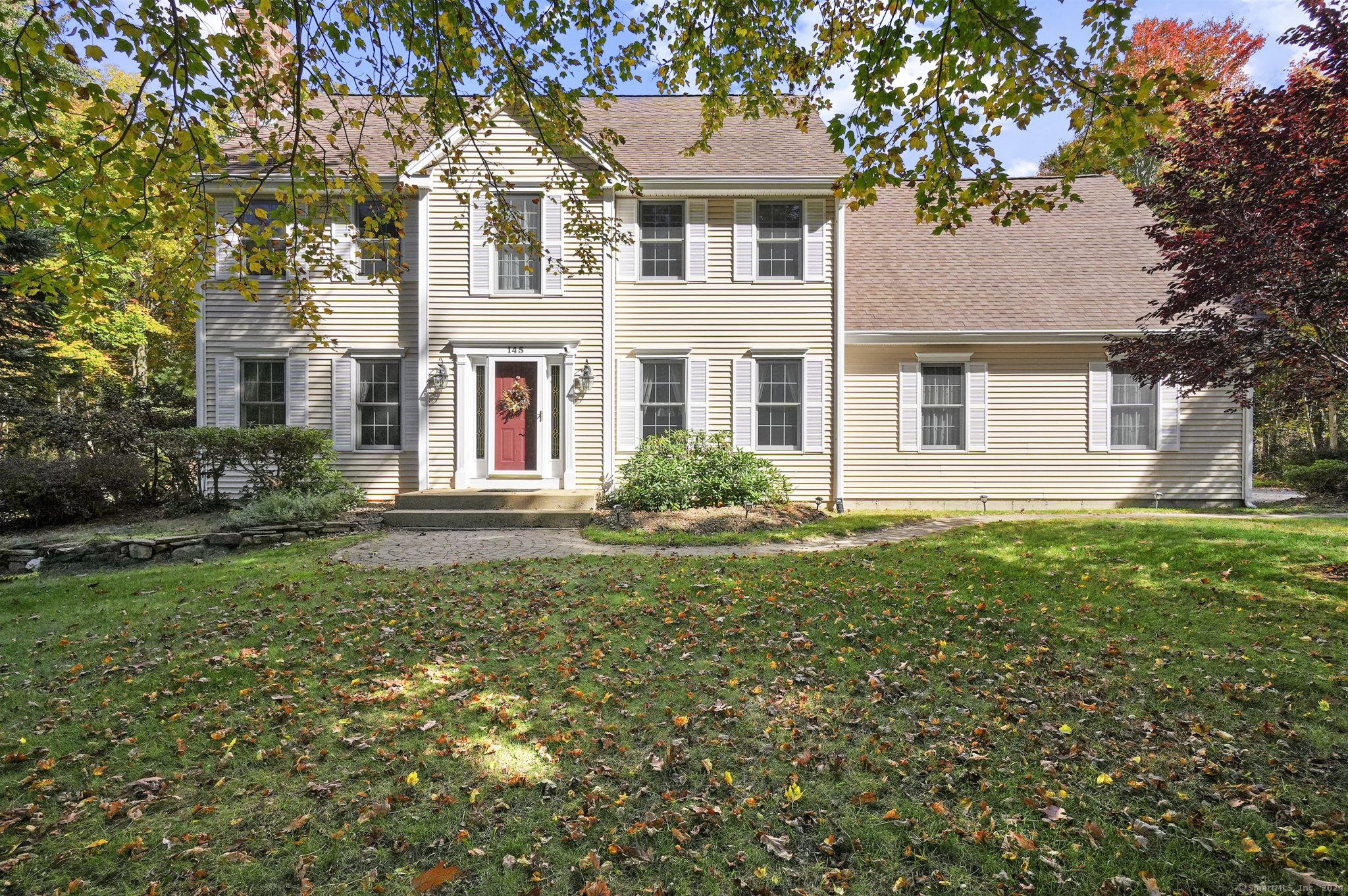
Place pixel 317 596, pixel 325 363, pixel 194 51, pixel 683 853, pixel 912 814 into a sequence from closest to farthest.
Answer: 1. pixel 683 853
2. pixel 912 814
3. pixel 194 51
4. pixel 317 596
5. pixel 325 363

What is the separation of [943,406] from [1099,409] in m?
2.99

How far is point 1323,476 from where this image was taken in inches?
532

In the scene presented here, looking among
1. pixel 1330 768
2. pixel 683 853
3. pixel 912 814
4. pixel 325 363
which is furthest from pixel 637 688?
pixel 325 363

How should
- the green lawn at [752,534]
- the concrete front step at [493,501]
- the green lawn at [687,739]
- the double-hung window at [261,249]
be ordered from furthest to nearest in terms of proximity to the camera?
the concrete front step at [493,501] < the green lawn at [752,534] < the double-hung window at [261,249] < the green lawn at [687,739]

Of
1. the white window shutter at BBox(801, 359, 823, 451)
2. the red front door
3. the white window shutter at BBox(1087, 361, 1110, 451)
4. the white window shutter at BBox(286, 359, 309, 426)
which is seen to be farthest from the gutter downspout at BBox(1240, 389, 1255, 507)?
the white window shutter at BBox(286, 359, 309, 426)

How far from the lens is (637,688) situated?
3973mm

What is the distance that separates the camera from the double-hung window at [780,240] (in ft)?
39.7

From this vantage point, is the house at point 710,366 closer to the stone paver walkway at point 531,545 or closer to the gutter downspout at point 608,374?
the gutter downspout at point 608,374

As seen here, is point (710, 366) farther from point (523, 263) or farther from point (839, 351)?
point (523, 263)

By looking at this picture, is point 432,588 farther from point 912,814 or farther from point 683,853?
point 912,814

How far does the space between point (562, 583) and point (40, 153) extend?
4697 mm

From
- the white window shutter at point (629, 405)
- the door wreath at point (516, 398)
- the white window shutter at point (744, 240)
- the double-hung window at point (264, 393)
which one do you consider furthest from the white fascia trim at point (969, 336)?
the double-hung window at point (264, 393)

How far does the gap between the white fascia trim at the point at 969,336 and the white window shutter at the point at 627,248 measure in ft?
14.5

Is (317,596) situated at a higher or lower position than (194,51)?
lower
